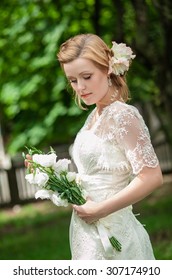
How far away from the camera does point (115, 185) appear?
2.48 m

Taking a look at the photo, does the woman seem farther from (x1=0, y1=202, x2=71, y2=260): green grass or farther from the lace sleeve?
(x1=0, y1=202, x2=71, y2=260): green grass

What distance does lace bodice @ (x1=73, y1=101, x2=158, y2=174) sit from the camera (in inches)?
93.4

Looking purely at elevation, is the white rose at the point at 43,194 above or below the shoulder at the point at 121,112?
below

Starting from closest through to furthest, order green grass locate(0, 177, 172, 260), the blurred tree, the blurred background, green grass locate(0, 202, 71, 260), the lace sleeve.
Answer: the lace sleeve → the blurred background → green grass locate(0, 177, 172, 260) → the blurred tree → green grass locate(0, 202, 71, 260)

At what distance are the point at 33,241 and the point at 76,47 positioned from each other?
6.05 m

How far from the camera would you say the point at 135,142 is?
7.79 feet

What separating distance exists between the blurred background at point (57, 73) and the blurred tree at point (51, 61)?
1 cm

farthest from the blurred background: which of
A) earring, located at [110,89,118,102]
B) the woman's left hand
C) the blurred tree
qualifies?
the woman's left hand

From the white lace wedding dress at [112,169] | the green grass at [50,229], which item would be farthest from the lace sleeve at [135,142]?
the green grass at [50,229]

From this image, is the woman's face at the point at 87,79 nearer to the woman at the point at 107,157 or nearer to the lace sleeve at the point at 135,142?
the woman at the point at 107,157

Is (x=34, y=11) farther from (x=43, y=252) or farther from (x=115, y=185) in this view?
(x=115, y=185)

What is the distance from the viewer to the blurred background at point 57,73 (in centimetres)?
680

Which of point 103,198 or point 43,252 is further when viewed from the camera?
point 43,252
